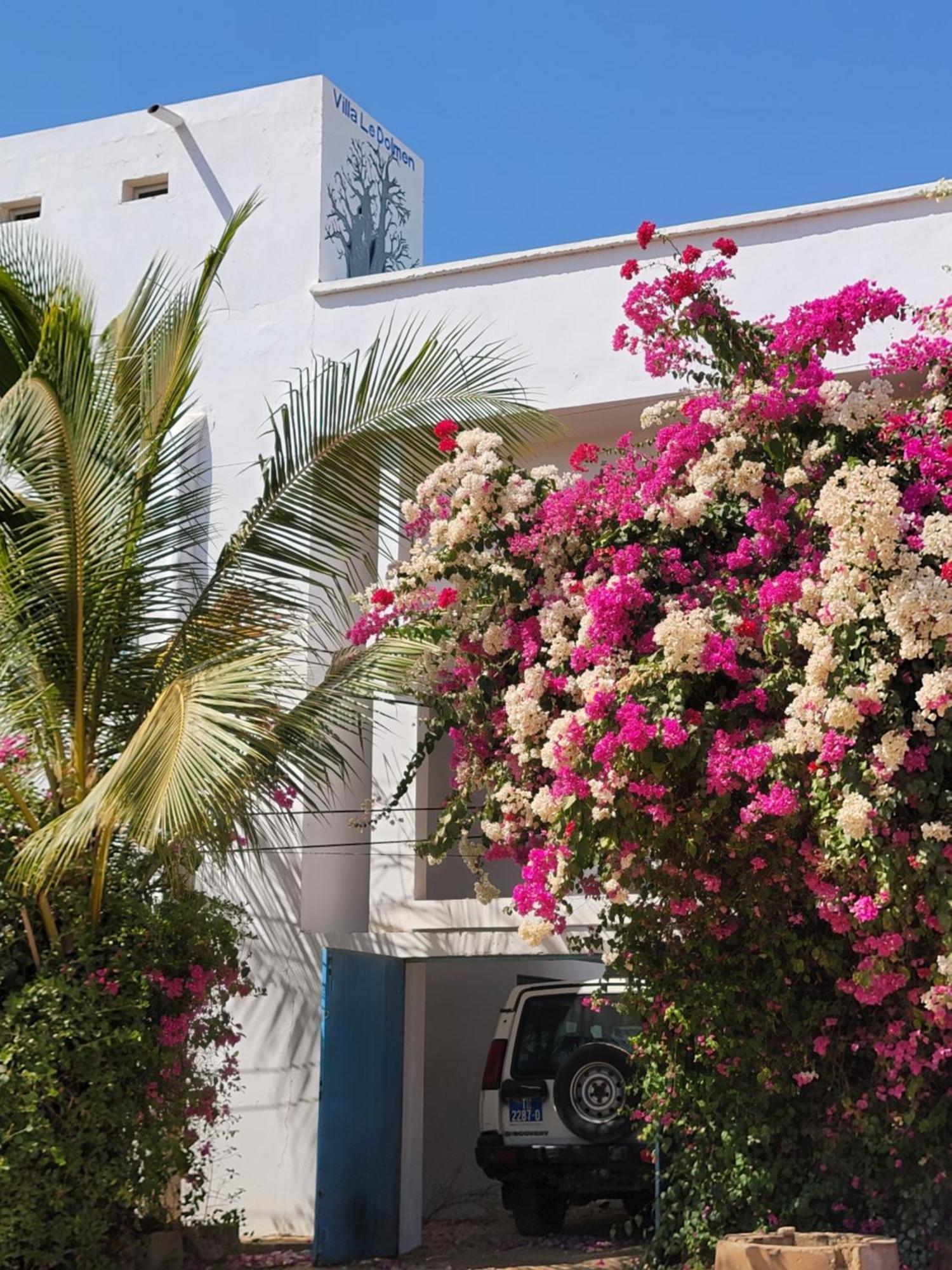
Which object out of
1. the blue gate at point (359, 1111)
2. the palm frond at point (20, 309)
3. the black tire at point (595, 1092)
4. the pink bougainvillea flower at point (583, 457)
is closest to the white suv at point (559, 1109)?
the black tire at point (595, 1092)

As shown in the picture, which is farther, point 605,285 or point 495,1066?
point 605,285

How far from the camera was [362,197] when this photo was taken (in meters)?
14.9

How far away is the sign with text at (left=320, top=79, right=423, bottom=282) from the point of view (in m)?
14.2

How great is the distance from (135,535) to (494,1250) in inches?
248

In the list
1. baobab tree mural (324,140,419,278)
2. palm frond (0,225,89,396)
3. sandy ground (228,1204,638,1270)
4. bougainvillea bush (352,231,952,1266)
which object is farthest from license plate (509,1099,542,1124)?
baobab tree mural (324,140,419,278)

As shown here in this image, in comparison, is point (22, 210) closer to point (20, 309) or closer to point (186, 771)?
point (20, 309)

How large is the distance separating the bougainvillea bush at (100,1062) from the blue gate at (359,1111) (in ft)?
4.31

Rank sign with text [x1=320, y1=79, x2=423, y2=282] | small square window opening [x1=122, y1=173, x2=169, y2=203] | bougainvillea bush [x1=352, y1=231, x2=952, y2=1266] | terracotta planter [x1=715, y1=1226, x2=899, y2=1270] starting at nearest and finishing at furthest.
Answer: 1. terracotta planter [x1=715, y1=1226, x2=899, y2=1270]
2. bougainvillea bush [x1=352, y1=231, x2=952, y2=1266]
3. sign with text [x1=320, y1=79, x2=423, y2=282]
4. small square window opening [x1=122, y1=173, x2=169, y2=203]

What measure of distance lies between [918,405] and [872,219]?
12.1 ft

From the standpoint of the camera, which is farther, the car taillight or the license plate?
the car taillight

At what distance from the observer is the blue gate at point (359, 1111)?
11.3m

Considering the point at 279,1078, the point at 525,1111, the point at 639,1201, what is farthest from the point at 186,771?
the point at 639,1201

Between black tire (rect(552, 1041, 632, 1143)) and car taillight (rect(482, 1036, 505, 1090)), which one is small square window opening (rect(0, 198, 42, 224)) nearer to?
car taillight (rect(482, 1036, 505, 1090))

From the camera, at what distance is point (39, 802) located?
9844 mm
